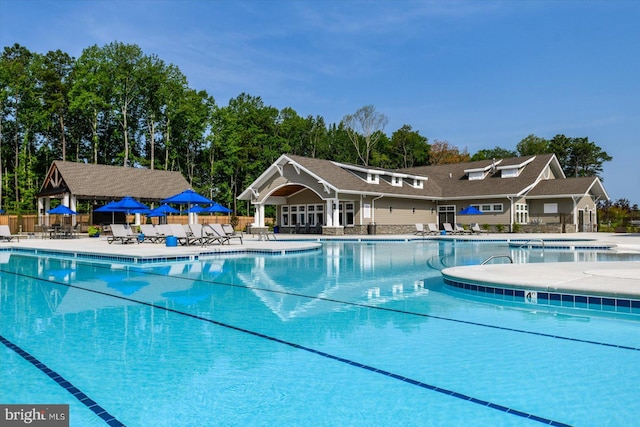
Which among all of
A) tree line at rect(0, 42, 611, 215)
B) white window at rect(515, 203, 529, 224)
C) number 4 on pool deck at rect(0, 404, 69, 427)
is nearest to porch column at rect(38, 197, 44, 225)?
tree line at rect(0, 42, 611, 215)

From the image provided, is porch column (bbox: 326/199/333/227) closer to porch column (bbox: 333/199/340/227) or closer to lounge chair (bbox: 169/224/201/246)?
porch column (bbox: 333/199/340/227)

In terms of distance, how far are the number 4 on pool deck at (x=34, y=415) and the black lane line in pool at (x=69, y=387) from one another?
6.8 inches

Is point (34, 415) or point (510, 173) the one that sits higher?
point (510, 173)

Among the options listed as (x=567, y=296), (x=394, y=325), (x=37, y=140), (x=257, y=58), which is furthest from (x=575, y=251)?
(x=37, y=140)

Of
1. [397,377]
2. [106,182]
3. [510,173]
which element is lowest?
[397,377]

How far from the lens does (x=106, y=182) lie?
109 feet

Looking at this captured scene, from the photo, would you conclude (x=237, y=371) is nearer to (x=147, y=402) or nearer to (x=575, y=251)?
(x=147, y=402)

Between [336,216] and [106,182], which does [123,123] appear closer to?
[106,182]

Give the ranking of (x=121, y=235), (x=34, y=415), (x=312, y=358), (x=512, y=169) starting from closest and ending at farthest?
(x=34, y=415)
(x=312, y=358)
(x=121, y=235)
(x=512, y=169)

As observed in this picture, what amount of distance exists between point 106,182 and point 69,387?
1268 inches

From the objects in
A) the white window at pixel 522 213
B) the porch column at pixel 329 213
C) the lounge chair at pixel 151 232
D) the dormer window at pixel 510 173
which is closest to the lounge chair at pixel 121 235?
the lounge chair at pixel 151 232

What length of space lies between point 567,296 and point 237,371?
17.2 feet

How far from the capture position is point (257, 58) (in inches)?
1217

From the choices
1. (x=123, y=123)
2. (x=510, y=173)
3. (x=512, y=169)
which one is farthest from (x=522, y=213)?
(x=123, y=123)
